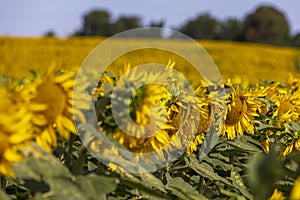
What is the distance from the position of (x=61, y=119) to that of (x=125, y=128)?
0.45ft

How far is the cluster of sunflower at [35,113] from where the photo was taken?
3.94 ft

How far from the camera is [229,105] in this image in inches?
84.5

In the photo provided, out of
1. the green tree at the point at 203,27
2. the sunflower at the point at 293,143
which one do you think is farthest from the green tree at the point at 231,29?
the sunflower at the point at 293,143

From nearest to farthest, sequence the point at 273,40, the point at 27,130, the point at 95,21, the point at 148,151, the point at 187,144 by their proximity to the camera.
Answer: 1. the point at 27,130
2. the point at 148,151
3. the point at 187,144
4. the point at 273,40
5. the point at 95,21

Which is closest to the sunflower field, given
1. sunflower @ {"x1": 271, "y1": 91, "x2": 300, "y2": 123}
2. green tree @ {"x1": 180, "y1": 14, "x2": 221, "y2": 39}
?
sunflower @ {"x1": 271, "y1": 91, "x2": 300, "y2": 123}

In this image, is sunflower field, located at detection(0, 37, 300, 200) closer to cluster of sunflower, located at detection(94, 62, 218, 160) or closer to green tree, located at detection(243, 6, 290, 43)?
cluster of sunflower, located at detection(94, 62, 218, 160)

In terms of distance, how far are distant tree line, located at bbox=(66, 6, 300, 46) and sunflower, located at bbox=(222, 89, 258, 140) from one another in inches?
1449

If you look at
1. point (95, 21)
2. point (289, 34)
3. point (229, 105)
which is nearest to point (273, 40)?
point (289, 34)

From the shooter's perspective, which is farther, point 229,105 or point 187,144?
point 229,105

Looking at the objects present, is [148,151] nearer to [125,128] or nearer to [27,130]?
[125,128]

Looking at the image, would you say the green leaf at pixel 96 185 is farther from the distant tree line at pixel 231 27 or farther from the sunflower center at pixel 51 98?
the distant tree line at pixel 231 27

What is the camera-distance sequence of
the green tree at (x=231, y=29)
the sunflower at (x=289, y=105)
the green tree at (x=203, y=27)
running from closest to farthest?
1. the sunflower at (x=289, y=105)
2. the green tree at (x=231, y=29)
3. the green tree at (x=203, y=27)

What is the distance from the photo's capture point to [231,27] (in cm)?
4675

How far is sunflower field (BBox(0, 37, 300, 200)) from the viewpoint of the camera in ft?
4.08
